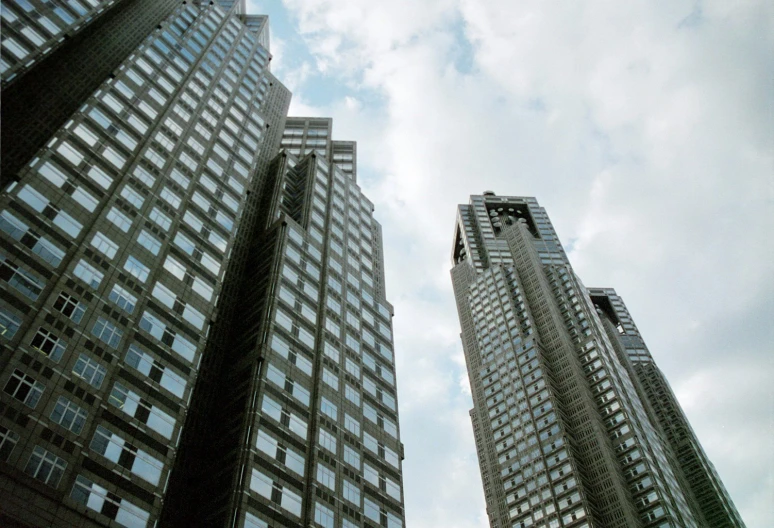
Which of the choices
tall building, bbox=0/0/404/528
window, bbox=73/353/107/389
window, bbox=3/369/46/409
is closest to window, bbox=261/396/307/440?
tall building, bbox=0/0/404/528

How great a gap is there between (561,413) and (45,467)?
99733 mm

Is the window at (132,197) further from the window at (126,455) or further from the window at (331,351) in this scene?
the window at (331,351)

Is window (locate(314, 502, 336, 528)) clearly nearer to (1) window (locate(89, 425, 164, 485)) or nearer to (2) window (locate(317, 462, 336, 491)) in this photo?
(2) window (locate(317, 462, 336, 491))

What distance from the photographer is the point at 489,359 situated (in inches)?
5768

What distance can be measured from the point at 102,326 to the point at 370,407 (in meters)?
34.1

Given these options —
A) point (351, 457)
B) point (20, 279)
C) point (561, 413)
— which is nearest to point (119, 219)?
point (20, 279)

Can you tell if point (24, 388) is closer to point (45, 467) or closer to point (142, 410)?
point (45, 467)

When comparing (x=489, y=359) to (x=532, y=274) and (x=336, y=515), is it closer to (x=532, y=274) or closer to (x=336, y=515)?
(x=532, y=274)

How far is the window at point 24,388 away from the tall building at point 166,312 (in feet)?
0.32

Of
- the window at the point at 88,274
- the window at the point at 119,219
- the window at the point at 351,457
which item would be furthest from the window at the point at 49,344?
the window at the point at 351,457

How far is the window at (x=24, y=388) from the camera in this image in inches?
1764

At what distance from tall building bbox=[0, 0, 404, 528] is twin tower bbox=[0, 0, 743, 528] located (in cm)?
21

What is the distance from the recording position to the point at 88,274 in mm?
55719

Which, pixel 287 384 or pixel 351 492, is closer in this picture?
pixel 351 492
